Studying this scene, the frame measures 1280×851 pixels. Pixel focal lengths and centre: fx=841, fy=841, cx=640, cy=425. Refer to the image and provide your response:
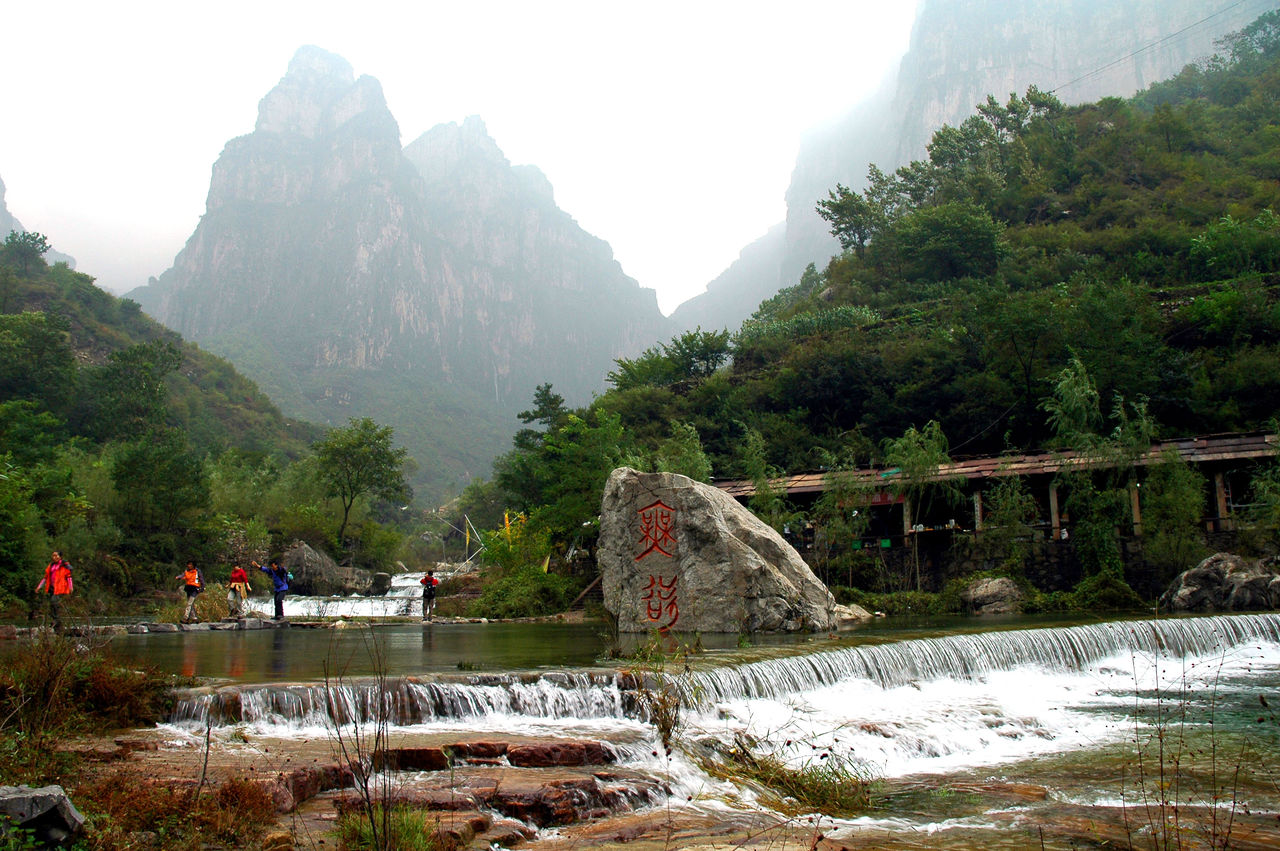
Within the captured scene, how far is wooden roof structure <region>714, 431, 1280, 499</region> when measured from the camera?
21.9 m

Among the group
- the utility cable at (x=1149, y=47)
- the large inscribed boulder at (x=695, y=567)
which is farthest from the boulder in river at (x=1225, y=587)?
the utility cable at (x=1149, y=47)

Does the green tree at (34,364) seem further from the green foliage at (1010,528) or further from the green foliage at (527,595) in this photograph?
the green foliage at (1010,528)

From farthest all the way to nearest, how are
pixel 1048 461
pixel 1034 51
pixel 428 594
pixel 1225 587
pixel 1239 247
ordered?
pixel 1034 51, pixel 1239 247, pixel 1048 461, pixel 428 594, pixel 1225 587

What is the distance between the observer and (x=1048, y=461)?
24.1 m

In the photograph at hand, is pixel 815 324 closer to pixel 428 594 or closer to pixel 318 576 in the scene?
pixel 318 576

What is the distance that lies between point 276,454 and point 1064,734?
186 feet

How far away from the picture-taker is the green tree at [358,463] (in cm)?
3716

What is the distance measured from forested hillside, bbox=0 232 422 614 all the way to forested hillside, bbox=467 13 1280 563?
1078cm

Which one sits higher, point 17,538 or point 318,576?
point 17,538

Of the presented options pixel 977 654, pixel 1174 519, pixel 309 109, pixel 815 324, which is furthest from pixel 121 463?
pixel 309 109

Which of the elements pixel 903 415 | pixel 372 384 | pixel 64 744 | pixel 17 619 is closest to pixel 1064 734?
pixel 64 744

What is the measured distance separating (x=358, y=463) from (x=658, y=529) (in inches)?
984

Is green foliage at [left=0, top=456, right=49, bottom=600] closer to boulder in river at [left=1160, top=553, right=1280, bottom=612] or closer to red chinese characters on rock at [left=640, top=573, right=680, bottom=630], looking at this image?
red chinese characters on rock at [left=640, top=573, right=680, bottom=630]

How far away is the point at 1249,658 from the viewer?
44.0 feet
